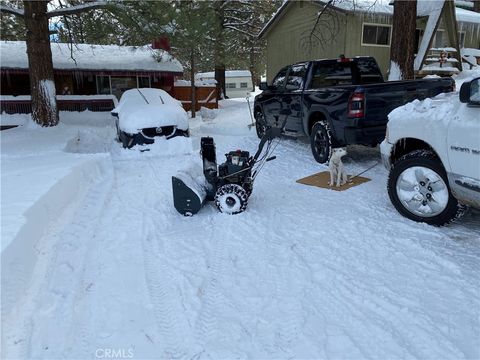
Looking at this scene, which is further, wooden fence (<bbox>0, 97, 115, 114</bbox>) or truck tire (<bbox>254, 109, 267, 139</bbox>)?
wooden fence (<bbox>0, 97, 115, 114</bbox>)

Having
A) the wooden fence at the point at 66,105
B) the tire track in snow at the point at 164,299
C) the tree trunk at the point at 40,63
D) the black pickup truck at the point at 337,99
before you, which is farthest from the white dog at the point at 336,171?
the wooden fence at the point at 66,105

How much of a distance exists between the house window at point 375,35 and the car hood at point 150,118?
869cm

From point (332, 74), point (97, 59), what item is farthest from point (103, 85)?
point (332, 74)

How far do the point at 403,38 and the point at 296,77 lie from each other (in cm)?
261

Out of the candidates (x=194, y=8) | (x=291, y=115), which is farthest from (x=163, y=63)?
(x=291, y=115)

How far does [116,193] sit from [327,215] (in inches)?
136

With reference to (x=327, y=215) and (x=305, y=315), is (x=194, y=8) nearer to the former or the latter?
(x=327, y=215)

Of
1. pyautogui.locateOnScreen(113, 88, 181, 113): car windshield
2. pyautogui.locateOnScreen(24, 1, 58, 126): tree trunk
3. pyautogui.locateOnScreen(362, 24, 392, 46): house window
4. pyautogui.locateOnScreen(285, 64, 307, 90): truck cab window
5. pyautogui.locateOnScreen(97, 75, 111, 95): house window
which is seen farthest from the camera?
pyautogui.locateOnScreen(97, 75, 111, 95): house window

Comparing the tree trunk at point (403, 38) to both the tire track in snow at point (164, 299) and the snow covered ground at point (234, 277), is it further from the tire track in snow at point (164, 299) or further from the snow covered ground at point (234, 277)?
the tire track in snow at point (164, 299)

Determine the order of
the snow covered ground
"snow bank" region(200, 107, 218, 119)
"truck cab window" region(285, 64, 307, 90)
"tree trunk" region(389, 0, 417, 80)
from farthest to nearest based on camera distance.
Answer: "snow bank" region(200, 107, 218, 119), "tree trunk" region(389, 0, 417, 80), "truck cab window" region(285, 64, 307, 90), the snow covered ground

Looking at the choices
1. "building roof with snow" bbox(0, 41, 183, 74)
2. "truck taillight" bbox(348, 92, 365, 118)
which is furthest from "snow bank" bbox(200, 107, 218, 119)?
"truck taillight" bbox(348, 92, 365, 118)

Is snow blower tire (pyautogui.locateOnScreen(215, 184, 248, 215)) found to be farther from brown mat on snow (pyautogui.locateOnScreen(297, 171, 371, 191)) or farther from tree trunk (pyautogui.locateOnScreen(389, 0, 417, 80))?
tree trunk (pyautogui.locateOnScreen(389, 0, 417, 80))

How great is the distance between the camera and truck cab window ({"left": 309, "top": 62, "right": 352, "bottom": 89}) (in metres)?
8.11

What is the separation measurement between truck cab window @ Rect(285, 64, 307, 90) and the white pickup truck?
3.65 meters
